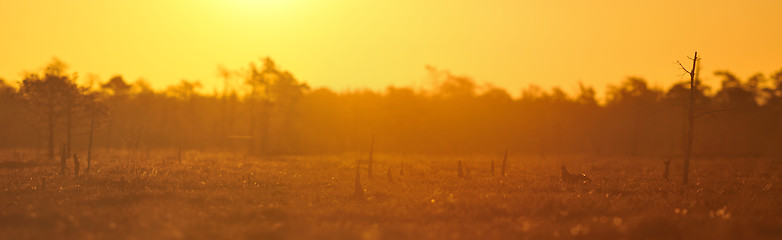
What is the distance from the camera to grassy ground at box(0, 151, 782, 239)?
14867 mm

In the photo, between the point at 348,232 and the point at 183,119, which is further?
the point at 183,119

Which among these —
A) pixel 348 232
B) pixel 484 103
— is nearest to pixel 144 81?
pixel 484 103

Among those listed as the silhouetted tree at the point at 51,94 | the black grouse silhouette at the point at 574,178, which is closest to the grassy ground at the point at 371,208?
the black grouse silhouette at the point at 574,178

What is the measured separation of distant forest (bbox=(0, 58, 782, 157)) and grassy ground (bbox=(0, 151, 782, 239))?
35.8m

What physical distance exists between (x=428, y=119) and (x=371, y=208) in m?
62.0

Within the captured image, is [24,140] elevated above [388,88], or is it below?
below

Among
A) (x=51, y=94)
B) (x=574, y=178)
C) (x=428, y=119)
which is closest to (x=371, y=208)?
(x=574, y=178)

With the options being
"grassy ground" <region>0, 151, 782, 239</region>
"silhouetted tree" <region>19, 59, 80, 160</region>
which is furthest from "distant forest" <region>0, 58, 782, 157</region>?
"grassy ground" <region>0, 151, 782, 239</region>

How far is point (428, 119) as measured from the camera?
8062cm

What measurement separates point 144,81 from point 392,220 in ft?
255

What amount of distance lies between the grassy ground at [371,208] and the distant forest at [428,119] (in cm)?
3580

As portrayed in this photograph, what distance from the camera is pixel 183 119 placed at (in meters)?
78.1

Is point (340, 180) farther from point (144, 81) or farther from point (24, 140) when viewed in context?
point (144, 81)

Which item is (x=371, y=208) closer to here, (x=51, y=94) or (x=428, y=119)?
(x=51, y=94)
